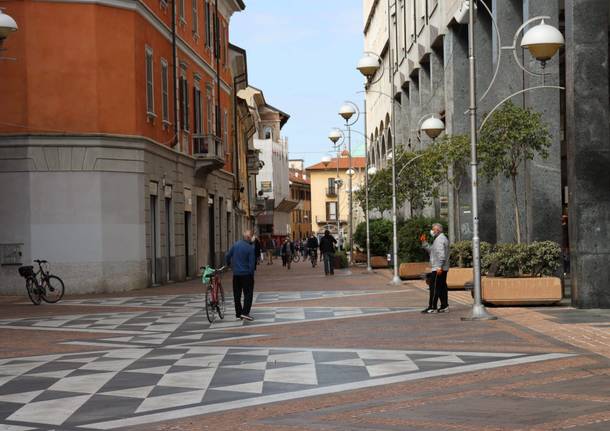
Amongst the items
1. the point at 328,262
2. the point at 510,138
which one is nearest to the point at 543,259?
the point at 510,138

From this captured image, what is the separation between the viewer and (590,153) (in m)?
19.8

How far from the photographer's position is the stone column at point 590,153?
19656 millimetres

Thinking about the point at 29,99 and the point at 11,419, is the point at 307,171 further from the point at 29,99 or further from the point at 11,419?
the point at 11,419

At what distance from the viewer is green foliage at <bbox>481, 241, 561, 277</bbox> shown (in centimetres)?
2122

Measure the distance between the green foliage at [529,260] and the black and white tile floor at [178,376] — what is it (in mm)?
6721

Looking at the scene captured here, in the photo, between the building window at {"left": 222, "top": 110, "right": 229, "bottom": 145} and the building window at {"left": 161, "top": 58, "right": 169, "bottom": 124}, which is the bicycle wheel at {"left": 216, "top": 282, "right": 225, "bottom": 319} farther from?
the building window at {"left": 222, "top": 110, "right": 229, "bottom": 145}

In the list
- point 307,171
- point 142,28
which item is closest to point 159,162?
point 142,28

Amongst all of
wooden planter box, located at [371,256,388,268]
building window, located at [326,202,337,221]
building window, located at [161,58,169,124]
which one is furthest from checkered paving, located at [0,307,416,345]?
building window, located at [326,202,337,221]

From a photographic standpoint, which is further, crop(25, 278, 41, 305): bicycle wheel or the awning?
the awning

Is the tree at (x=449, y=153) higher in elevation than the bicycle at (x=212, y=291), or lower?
higher

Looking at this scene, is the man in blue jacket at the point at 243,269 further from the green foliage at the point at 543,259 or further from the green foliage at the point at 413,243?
the green foliage at the point at 413,243

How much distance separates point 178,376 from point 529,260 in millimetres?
11103

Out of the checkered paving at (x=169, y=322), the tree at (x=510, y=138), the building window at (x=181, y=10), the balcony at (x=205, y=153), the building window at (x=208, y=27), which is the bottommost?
the checkered paving at (x=169, y=322)

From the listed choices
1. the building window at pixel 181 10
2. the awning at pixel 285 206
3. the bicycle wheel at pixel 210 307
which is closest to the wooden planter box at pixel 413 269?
the building window at pixel 181 10
